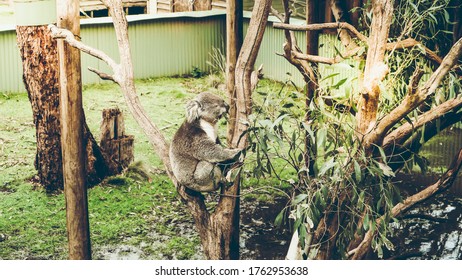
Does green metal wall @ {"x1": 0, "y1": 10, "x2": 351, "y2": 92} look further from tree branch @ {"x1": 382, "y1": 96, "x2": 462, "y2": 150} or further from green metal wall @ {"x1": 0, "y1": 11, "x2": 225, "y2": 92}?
tree branch @ {"x1": 382, "y1": 96, "x2": 462, "y2": 150}

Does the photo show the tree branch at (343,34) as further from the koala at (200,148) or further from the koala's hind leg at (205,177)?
the koala's hind leg at (205,177)

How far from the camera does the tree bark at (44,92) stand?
638 centimetres

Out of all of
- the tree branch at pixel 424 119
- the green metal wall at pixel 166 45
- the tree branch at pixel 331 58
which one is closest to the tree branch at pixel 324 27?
the tree branch at pixel 331 58

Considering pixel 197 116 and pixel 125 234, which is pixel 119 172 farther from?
pixel 197 116

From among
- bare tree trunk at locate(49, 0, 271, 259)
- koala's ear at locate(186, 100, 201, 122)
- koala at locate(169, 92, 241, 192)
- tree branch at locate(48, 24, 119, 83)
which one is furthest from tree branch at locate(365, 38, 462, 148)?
tree branch at locate(48, 24, 119, 83)

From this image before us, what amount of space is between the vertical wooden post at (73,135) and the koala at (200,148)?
0.64 m

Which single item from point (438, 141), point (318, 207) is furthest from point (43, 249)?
point (438, 141)

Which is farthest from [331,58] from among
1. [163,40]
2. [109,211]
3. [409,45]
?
[163,40]

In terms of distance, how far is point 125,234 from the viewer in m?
5.80

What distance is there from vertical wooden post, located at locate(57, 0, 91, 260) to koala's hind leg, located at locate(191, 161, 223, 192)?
0.80m

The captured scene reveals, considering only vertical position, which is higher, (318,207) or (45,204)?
(318,207)

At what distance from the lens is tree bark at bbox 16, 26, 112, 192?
6379 mm
